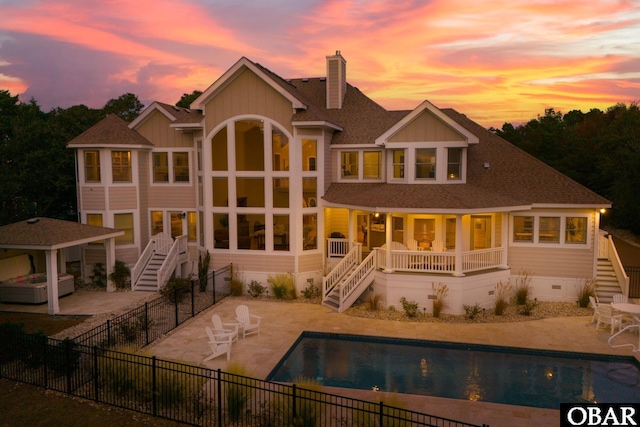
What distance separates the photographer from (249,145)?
2194 cm

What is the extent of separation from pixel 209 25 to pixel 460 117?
1547 cm

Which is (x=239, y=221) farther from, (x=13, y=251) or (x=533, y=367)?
(x=533, y=367)

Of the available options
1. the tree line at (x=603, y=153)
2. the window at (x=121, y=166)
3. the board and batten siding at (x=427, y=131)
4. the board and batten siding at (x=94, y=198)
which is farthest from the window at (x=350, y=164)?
the tree line at (x=603, y=153)

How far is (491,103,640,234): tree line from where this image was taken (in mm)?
39000

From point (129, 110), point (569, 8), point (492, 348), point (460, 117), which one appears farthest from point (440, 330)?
point (129, 110)

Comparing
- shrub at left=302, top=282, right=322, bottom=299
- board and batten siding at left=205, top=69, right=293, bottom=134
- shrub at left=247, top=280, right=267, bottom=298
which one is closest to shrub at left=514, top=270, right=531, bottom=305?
shrub at left=302, top=282, right=322, bottom=299

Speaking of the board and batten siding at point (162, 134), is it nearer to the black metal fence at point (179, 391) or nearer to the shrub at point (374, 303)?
the shrub at point (374, 303)

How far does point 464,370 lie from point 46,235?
17.2 meters

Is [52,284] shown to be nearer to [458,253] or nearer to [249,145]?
[249,145]

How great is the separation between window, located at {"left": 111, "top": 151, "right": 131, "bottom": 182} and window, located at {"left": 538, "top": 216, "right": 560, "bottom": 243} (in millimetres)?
21125

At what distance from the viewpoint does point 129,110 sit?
48.7m

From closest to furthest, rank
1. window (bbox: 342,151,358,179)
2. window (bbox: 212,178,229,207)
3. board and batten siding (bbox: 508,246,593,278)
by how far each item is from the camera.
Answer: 1. board and batten siding (bbox: 508,246,593,278)
2. window (bbox: 212,178,229,207)
3. window (bbox: 342,151,358,179)

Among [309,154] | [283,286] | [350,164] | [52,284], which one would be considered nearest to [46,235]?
[52,284]

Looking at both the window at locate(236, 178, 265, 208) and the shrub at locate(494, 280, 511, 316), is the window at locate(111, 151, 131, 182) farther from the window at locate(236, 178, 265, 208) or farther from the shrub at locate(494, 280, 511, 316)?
the shrub at locate(494, 280, 511, 316)
